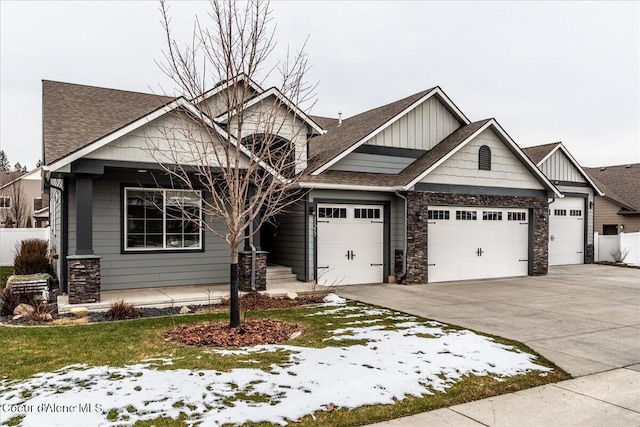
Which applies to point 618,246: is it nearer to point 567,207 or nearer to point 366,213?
point 567,207

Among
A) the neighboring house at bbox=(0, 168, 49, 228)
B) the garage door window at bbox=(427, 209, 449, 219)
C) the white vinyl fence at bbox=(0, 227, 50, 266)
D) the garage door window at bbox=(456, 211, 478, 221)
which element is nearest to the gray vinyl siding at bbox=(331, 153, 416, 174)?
the garage door window at bbox=(427, 209, 449, 219)

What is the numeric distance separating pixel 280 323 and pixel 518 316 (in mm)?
4709

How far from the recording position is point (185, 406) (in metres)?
4.52

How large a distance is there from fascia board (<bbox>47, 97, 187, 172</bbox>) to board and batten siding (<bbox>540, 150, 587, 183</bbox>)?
15571 mm

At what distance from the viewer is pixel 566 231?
66.2 feet

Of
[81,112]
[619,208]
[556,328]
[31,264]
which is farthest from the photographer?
[619,208]

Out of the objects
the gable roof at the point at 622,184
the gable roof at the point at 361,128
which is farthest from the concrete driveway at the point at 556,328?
the gable roof at the point at 622,184

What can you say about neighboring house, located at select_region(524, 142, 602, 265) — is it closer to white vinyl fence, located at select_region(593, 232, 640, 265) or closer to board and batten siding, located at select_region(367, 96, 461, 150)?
white vinyl fence, located at select_region(593, 232, 640, 265)

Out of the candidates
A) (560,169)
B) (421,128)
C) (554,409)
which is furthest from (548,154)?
(554,409)

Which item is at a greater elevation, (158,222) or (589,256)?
(158,222)

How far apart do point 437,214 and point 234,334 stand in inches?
355

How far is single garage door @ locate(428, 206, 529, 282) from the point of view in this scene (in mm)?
14609

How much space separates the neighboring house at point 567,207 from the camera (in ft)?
65.1

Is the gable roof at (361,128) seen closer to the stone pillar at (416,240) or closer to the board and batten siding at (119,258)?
the stone pillar at (416,240)
